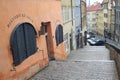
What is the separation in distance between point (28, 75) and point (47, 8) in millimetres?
4439

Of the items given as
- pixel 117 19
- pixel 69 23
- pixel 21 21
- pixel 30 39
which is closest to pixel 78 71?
pixel 30 39

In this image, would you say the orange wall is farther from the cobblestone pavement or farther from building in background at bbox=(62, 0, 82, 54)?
building in background at bbox=(62, 0, 82, 54)

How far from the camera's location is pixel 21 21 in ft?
32.2

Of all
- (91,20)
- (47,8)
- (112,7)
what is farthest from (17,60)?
(91,20)

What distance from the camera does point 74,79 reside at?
33.7 feet

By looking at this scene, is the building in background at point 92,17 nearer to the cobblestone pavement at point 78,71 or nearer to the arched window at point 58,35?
the arched window at point 58,35

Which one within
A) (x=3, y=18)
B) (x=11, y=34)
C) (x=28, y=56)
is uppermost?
(x=3, y=18)

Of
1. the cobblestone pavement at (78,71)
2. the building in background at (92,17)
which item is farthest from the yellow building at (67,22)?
the building in background at (92,17)

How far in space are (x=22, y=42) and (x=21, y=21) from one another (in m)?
0.81

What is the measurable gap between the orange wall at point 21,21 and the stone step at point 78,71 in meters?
0.51

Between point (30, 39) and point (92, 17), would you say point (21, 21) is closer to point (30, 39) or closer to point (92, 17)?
point (30, 39)

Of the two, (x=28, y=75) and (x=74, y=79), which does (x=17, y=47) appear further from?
(x=74, y=79)

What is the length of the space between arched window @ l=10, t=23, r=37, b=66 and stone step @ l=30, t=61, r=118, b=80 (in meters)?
1.19

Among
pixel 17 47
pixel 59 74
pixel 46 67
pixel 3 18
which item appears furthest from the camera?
pixel 46 67
